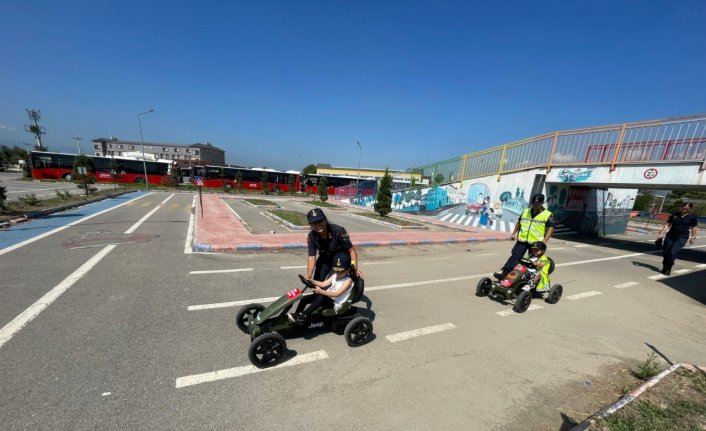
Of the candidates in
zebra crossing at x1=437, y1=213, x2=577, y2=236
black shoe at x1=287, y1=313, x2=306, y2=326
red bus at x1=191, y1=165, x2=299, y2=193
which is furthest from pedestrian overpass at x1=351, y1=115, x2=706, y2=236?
red bus at x1=191, y1=165, x2=299, y2=193

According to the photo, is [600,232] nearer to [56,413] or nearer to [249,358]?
[249,358]

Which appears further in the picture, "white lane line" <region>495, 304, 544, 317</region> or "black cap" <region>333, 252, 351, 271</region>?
"white lane line" <region>495, 304, 544, 317</region>

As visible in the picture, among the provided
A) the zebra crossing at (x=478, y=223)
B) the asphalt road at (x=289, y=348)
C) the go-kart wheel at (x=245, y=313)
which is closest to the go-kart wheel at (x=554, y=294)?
the asphalt road at (x=289, y=348)

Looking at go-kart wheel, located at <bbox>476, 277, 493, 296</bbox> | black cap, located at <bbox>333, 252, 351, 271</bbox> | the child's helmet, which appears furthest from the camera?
go-kart wheel, located at <bbox>476, 277, 493, 296</bbox>

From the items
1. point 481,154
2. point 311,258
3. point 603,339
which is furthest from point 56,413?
point 481,154

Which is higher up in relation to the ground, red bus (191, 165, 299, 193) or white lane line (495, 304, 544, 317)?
red bus (191, 165, 299, 193)

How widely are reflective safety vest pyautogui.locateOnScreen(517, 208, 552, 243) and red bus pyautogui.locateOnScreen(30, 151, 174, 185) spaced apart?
40.3 metres

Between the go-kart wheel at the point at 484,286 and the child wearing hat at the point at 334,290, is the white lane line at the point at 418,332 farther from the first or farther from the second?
the go-kart wheel at the point at 484,286

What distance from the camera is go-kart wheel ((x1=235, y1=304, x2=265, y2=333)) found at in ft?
12.4

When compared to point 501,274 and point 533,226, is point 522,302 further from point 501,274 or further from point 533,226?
point 533,226

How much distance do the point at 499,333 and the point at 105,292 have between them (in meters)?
6.73

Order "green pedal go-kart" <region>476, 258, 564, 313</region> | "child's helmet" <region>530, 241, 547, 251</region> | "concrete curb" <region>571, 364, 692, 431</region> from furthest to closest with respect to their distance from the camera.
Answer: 1. "child's helmet" <region>530, 241, 547, 251</region>
2. "green pedal go-kart" <region>476, 258, 564, 313</region>
3. "concrete curb" <region>571, 364, 692, 431</region>

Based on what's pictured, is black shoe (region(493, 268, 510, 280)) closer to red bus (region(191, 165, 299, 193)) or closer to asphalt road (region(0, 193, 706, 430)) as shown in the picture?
asphalt road (region(0, 193, 706, 430))

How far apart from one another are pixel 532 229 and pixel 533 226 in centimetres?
7
